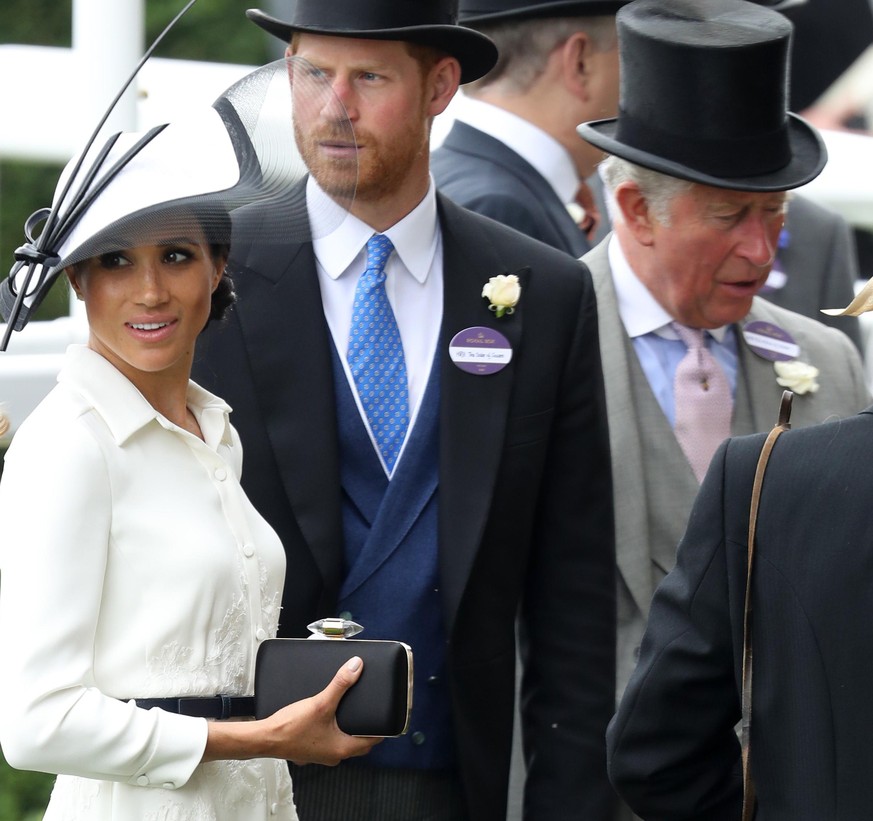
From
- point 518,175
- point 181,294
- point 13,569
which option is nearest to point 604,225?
point 518,175

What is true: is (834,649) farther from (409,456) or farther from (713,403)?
(713,403)

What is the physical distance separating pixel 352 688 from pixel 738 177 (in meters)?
1.67

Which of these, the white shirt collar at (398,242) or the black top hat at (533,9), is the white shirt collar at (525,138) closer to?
the black top hat at (533,9)

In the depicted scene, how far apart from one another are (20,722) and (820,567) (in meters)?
1.04

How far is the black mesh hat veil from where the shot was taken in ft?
7.79

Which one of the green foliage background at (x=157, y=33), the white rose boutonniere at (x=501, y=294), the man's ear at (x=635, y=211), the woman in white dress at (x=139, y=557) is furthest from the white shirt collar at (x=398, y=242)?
the green foliage background at (x=157, y=33)

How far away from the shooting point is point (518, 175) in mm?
4129

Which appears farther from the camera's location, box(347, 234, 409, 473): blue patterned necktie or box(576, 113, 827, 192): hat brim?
box(576, 113, 827, 192): hat brim

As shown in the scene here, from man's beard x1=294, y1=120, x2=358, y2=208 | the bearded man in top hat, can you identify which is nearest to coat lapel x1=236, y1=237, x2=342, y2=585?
the bearded man in top hat

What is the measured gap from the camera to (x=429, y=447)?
3184mm

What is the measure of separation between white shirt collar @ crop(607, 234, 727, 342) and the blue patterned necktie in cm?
67

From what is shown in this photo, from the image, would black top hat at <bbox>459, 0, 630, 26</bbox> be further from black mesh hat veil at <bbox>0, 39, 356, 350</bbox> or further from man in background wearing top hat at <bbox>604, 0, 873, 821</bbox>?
man in background wearing top hat at <bbox>604, 0, 873, 821</bbox>

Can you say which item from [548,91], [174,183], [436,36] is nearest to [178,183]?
[174,183]

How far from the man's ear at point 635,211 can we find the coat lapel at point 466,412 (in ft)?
1.54
